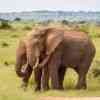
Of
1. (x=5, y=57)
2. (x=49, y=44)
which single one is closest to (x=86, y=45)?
(x=49, y=44)

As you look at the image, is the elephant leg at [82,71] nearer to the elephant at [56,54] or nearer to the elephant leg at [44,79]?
the elephant at [56,54]

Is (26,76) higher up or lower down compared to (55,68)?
lower down

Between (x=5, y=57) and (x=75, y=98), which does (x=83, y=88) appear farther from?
(x=5, y=57)

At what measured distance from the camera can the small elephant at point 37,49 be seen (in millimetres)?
16656

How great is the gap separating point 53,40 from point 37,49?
2.04 feet

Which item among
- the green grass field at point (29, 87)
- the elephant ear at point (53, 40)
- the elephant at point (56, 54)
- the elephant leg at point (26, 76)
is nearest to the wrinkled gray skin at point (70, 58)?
the elephant at point (56, 54)

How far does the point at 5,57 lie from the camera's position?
2819 cm

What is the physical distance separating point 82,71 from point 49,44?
1.57 meters

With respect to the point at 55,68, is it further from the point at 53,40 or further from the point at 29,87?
the point at 29,87

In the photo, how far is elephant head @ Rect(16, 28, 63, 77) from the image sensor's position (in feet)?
54.6

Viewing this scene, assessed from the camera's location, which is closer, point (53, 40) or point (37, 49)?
point (37, 49)

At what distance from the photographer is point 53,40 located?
17.0 meters

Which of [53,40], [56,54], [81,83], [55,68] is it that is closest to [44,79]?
[55,68]

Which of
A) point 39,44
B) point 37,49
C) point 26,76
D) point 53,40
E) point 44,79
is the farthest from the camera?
point 26,76
